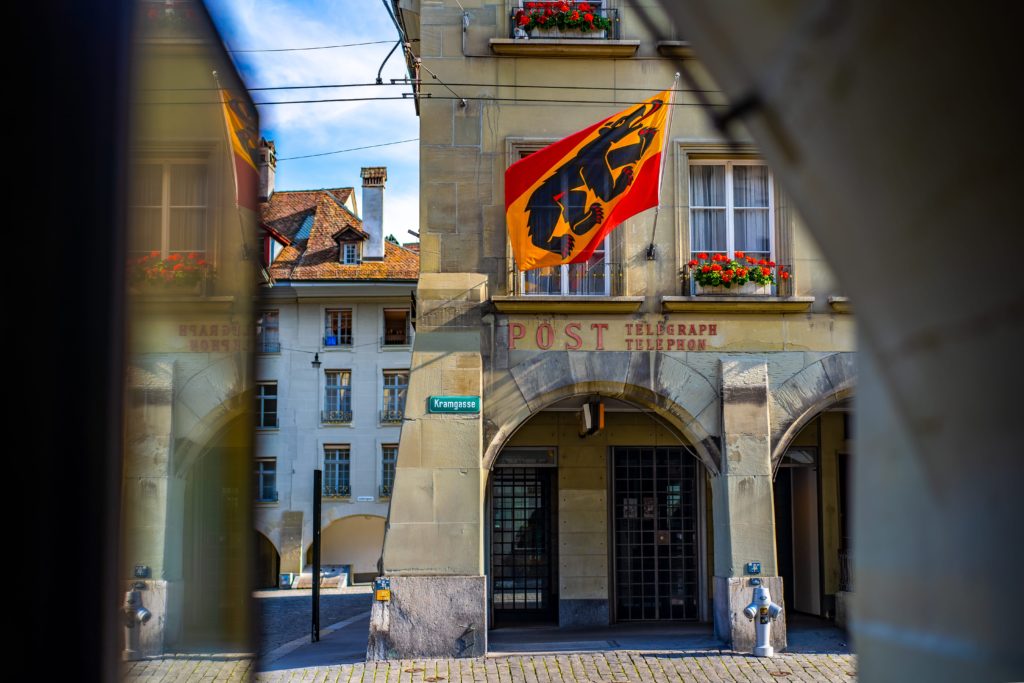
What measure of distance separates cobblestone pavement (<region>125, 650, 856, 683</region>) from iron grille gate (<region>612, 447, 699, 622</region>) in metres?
4.14

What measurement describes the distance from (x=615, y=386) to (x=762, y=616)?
12.2 feet

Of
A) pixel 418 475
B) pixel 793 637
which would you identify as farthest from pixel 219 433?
pixel 793 637

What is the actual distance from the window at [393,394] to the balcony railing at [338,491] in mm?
2809

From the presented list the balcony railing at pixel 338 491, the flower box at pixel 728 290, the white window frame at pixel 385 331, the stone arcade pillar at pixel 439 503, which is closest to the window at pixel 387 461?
the balcony railing at pixel 338 491

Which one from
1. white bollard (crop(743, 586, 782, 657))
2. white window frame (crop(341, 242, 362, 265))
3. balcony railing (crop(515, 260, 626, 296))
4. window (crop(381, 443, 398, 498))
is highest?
white window frame (crop(341, 242, 362, 265))

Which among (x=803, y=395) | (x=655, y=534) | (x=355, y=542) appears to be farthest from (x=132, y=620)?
(x=355, y=542)

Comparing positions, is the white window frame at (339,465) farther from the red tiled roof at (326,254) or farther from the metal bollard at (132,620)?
the metal bollard at (132,620)

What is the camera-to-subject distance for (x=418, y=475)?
1533 centimetres

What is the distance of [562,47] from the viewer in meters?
16.0

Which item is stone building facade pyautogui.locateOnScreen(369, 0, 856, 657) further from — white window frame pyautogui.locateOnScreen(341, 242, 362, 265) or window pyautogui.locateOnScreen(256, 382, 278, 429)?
white window frame pyautogui.locateOnScreen(341, 242, 362, 265)

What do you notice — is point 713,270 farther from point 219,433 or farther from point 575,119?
point 219,433

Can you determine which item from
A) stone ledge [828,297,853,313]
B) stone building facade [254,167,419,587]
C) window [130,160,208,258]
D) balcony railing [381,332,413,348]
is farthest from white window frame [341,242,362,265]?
window [130,160,208,258]

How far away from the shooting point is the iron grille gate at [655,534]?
19.2 metres

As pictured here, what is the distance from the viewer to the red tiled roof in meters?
41.6
